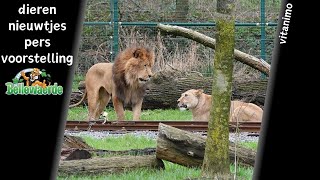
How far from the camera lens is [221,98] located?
18.5ft

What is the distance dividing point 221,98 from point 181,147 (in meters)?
0.61

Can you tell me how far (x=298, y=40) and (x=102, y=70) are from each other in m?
6.19

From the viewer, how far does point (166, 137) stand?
599cm

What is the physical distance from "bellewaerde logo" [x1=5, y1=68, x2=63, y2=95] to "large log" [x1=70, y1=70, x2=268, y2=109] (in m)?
6.11

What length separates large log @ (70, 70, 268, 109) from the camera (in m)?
11.3

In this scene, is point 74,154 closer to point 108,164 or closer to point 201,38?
point 108,164

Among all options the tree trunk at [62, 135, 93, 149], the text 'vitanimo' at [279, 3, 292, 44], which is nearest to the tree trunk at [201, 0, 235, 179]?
the text 'vitanimo' at [279, 3, 292, 44]

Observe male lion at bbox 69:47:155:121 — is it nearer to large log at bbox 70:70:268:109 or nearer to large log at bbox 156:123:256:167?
large log at bbox 70:70:268:109

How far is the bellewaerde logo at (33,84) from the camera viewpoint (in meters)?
5.29

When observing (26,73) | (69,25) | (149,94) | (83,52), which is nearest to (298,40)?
(69,25)

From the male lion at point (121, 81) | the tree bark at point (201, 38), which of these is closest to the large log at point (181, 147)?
the tree bark at point (201, 38)

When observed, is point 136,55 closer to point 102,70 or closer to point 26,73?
point 102,70

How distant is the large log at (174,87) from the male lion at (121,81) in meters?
0.74

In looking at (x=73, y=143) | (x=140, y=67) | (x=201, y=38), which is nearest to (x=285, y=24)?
(x=73, y=143)
